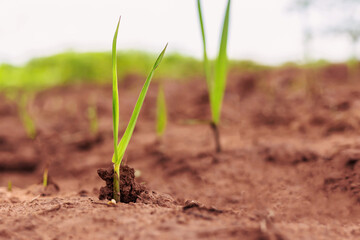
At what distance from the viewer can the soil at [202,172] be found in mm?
708

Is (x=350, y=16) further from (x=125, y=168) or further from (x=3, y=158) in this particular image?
(x=3, y=158)

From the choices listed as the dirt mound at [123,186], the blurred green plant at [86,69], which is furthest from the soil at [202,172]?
the blurred green plant at [86,69]

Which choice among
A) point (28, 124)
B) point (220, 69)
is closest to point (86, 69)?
point (28, 124)

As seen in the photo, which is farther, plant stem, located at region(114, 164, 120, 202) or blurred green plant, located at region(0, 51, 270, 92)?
blurred green plant, located at region(0, 51, 270, 92)

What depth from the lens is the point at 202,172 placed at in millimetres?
1338

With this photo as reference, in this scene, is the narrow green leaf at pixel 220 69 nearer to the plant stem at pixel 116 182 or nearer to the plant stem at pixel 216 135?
the plant stem at pixel 216 135

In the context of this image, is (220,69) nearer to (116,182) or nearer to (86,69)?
(116,182)

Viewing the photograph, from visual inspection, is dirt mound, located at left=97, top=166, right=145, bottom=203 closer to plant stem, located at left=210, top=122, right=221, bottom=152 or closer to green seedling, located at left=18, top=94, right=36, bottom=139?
plant stem, located at left=210, top=122, right=221, bottom=152

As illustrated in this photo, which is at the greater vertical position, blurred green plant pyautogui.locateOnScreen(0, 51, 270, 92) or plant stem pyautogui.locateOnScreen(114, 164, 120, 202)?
blurred green plant pyautogui.locateOnScreen(0, 51, 270, 92)

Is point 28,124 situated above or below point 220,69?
below

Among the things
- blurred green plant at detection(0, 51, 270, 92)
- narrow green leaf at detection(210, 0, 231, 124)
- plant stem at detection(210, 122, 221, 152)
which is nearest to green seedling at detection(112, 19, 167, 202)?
narrow green leaf at detection(210, 0, 231, 124)

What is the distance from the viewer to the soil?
708 mm

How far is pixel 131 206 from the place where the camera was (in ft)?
2.61

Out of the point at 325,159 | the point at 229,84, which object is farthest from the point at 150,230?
the point at 229,84
